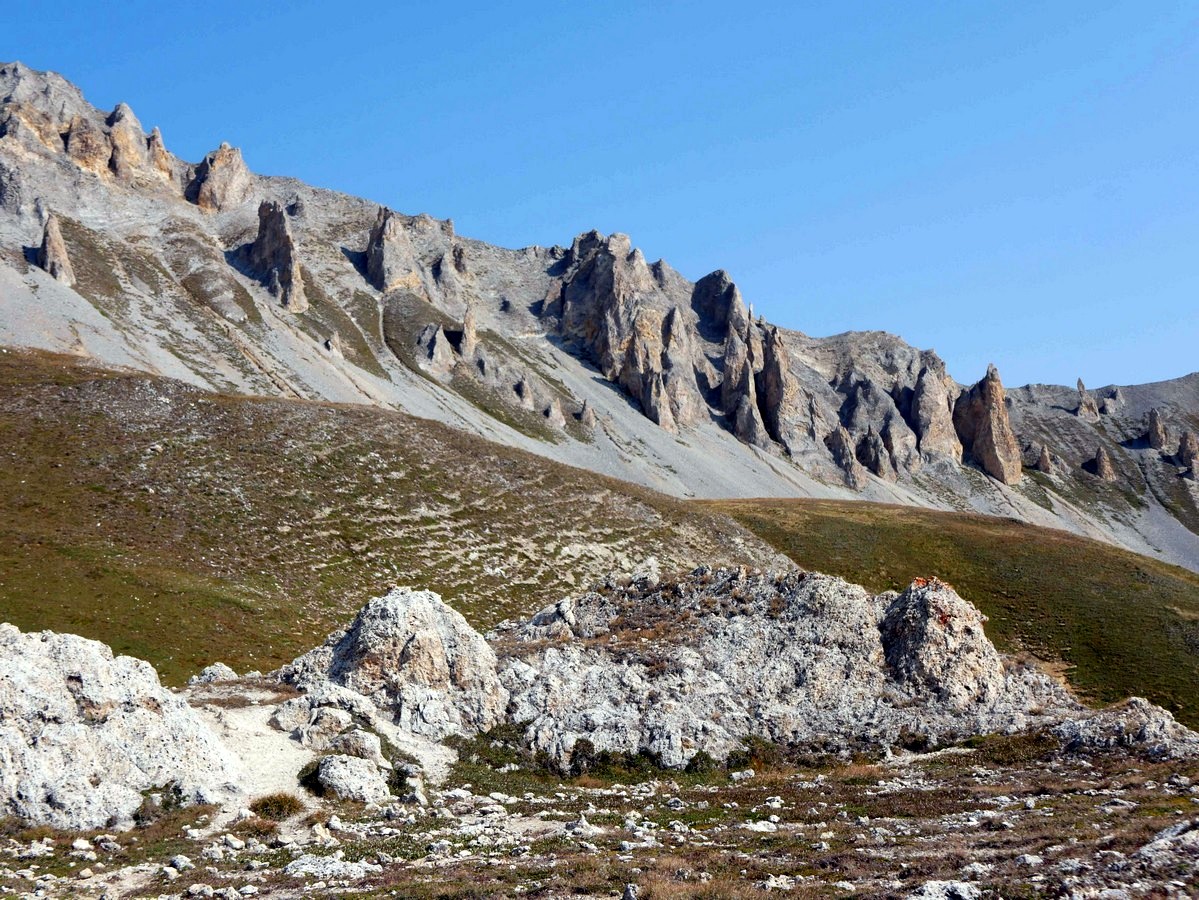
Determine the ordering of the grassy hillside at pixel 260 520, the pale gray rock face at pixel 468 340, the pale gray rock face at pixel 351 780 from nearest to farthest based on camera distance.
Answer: the pale gray rock face at pixel 351 780 < the grassy hillside at pixel 260 520 < the pale gray rock face at pixel 468 340

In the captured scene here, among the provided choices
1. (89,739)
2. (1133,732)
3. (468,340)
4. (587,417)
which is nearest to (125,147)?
(468,340)

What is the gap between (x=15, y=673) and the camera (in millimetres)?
21734

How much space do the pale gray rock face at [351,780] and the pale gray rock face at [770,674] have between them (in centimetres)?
673

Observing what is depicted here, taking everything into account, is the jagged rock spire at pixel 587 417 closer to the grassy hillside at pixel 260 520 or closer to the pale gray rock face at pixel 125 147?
the grassy hillside at pixel 260 520

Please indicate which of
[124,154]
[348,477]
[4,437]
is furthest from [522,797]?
[124,154]

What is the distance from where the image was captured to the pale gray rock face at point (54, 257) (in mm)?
138125

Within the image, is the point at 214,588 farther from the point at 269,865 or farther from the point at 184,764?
the point at 269,865

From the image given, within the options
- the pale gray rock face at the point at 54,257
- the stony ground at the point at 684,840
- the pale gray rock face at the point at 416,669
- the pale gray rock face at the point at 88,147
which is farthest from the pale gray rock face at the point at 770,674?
the pale gray rock face at the point at 88,147

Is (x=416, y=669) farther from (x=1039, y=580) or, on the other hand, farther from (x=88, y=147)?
(x=88, y=147)

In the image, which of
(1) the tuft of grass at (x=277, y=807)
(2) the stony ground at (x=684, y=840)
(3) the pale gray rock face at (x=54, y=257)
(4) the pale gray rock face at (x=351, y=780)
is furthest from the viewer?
(3) the pale gray rock face at (x=54, y=257)

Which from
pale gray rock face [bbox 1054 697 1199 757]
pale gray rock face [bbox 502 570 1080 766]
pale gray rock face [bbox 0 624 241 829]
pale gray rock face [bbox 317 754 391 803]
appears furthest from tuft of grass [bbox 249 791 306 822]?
pale gray rock face [bbox 1054 697 1199 757]

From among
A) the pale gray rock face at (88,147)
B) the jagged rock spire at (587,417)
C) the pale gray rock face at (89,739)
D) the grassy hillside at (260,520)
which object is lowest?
the pale gray rock face at (89,739)

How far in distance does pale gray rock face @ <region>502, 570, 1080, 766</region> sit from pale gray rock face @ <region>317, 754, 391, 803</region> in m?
6.73

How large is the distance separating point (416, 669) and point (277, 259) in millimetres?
164443
